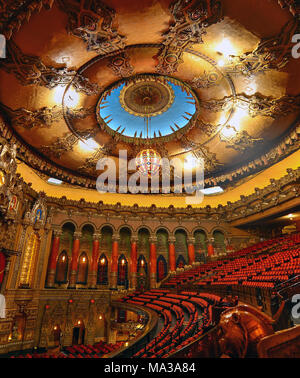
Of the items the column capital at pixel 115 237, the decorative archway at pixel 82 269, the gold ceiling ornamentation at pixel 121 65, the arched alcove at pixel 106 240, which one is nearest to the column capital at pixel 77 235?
the decorative archway at pixel 82 269

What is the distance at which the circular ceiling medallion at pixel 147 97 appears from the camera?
11070 mm

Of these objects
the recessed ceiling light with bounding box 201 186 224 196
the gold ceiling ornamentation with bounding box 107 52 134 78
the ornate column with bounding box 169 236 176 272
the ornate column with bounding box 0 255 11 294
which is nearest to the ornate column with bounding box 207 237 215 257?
the ornate column with bounding box 169 236 176 272

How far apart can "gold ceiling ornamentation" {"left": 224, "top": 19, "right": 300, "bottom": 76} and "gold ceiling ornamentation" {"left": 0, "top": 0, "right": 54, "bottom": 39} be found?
21.7 ft

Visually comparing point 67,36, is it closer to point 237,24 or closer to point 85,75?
point 85,75

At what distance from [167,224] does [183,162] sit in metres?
4.73

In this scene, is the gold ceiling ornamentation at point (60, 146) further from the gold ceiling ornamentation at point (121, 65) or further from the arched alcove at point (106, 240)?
the arched alcove at point (106, 240)

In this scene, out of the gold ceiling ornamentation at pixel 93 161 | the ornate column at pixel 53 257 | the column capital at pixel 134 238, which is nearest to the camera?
the ornate column at pixel 53 257

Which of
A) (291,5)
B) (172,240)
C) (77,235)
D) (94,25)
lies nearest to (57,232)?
(77,235)

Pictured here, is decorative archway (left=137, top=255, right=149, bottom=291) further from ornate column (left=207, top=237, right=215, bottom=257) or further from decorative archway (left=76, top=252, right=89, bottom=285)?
ornate column (left=207, top=237, right=215, bottom=257)

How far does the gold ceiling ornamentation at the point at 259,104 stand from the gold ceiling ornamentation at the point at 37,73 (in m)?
5.71

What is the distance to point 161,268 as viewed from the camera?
1656cm

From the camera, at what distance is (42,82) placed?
9188 mm

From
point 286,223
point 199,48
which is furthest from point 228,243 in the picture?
point 199,48

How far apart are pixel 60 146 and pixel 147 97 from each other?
5.63 meters
